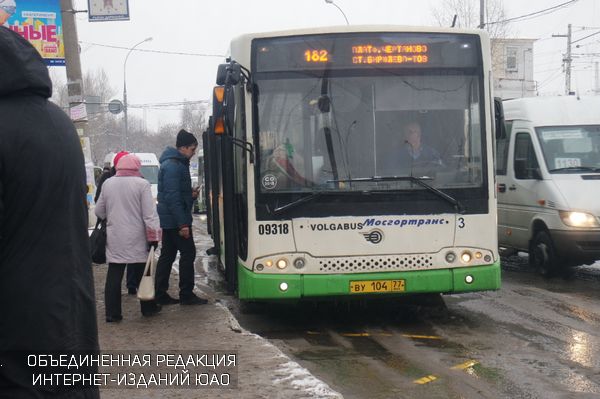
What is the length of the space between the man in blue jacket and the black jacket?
6.77 meters

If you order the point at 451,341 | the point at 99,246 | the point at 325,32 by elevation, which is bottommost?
the point at 451,341

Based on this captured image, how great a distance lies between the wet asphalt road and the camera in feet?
19.8

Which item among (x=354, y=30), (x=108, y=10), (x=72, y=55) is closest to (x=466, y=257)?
(x=354, y=30)

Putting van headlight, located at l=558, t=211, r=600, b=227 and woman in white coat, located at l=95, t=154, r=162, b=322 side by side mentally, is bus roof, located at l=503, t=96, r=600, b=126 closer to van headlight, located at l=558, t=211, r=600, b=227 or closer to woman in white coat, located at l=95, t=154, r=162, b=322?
van headlight, located at l=558, t=211, r=600, b=227

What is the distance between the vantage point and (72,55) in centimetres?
1534

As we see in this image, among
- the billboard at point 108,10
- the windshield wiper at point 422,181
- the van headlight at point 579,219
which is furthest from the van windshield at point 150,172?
the windshield wiper at point 422,181

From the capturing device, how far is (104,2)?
1605 centimetres

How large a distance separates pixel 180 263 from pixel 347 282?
246cm

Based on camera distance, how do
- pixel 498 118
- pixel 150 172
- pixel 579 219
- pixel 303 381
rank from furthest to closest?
pixel 150 172 → pixel 579 219 → pixel 498 118 → pixel 303 381

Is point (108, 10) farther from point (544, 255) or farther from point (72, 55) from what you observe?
point (544, 255)

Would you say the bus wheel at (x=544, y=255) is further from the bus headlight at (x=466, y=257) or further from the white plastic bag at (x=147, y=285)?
the white plastic bag at (x=147, y=285)

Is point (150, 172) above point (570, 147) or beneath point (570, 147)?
beneath

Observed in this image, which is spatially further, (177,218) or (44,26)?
(44,26)

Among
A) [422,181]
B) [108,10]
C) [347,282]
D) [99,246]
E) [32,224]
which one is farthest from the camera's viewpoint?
→ [108,10]
